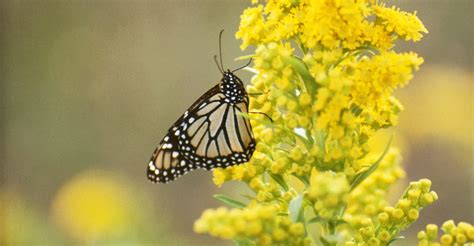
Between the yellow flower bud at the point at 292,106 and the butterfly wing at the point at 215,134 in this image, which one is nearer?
the yellow flower bud at the point at 292,106

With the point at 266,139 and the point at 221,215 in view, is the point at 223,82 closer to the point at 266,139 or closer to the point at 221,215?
the point at 266,139

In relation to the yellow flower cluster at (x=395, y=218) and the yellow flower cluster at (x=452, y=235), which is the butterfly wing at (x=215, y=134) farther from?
the yellow flower cluster at (x=452, y=235)

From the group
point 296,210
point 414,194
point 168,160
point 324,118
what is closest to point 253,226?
point 296,210

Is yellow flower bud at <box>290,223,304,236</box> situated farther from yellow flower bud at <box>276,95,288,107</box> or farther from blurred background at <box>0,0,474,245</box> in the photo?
blurred background at <box>0,0,474,245</box>

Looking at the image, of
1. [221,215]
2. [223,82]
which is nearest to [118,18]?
[223,82]

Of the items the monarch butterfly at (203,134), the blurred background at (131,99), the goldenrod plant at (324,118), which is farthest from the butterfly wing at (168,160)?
the blurred background at (131,99)

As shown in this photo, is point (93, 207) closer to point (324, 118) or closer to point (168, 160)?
point (168, 160)
